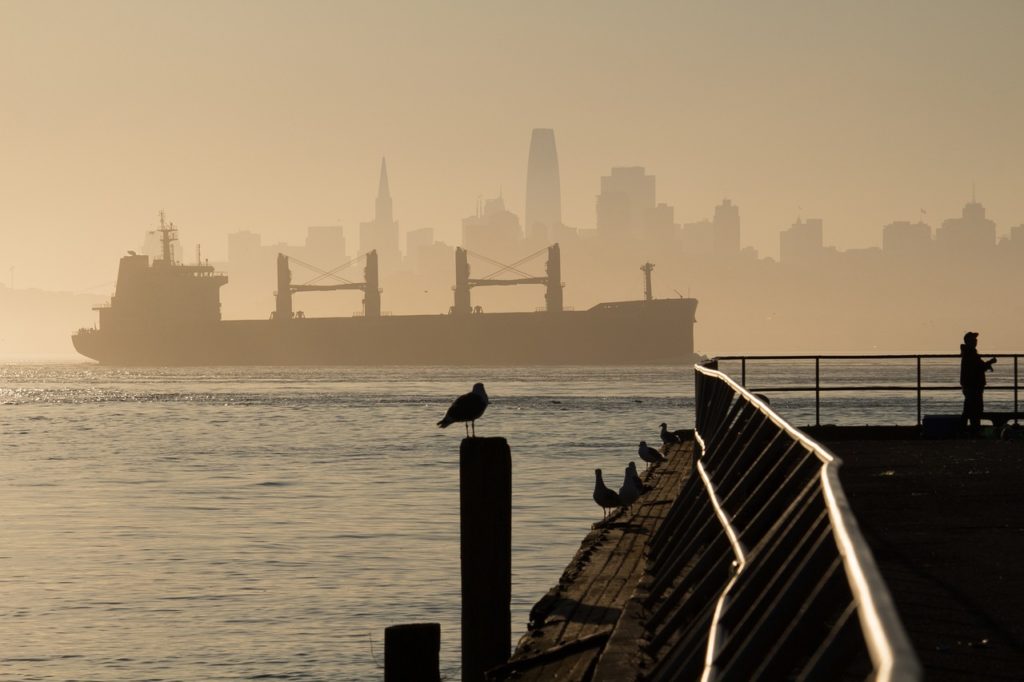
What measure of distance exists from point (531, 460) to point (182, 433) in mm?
22943

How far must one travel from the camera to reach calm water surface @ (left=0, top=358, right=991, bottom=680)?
15539 millimetres

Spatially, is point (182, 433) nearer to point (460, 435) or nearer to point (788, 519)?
point (460, 435)

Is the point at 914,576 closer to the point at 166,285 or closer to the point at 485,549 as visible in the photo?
the point at 485,549

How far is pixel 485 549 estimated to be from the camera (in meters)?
10.7

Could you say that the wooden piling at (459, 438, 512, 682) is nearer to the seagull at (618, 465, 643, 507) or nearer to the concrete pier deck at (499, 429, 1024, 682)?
the concrete pier deck at (499, 429, 1024, 682)

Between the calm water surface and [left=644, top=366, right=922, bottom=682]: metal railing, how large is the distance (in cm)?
681

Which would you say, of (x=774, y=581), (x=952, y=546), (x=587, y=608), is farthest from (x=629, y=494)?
(x=774, y=581)

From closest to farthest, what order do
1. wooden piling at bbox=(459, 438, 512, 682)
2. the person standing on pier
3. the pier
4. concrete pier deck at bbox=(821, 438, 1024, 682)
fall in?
the pier, concrete pier deck at bbox=(821, 438, 1024, 682), wooden piling at bbox=(459, 438, 512, 682), the person standing on pier

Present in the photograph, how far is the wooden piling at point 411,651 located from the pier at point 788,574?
0.44 m

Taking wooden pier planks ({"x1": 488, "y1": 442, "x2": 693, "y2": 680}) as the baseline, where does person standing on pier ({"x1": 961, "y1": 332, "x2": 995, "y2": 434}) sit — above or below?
above

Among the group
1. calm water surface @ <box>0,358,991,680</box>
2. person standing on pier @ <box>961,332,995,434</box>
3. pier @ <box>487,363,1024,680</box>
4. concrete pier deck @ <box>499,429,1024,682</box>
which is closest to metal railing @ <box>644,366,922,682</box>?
pier @ <box>487,363,1024,680</box>

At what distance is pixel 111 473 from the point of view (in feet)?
128

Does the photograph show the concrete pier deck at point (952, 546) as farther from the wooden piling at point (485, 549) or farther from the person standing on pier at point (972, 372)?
the wooden piling at point (485, 549)

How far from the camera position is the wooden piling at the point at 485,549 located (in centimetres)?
1061
